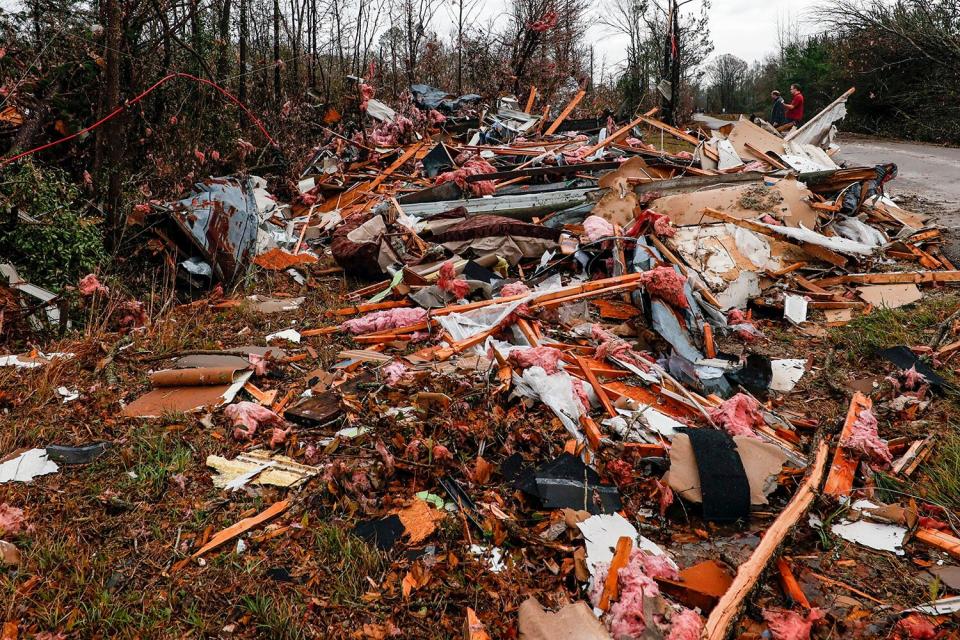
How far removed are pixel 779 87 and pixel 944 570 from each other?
30021 millimetres

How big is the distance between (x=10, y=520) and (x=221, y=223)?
3573 mm

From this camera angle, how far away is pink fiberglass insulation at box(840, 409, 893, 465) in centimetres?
284

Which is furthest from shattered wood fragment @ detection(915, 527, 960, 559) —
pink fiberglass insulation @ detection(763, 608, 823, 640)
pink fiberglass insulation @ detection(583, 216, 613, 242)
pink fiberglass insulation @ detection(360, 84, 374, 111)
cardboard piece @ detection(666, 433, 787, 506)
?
pink fiberglass insulation @ detection(360, 84, 374, 111)

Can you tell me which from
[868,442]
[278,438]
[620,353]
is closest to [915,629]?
[868,442]

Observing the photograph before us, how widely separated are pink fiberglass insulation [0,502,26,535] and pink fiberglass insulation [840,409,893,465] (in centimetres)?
386

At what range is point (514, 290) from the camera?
15.8ft

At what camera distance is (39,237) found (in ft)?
15.1

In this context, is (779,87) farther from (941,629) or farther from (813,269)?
(941,629)

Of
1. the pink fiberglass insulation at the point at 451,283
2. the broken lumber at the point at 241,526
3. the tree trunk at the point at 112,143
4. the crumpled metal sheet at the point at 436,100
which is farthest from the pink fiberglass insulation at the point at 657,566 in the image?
the crumpled metal sheet at the point at 436,100

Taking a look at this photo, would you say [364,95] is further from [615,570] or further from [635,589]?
[635,589]

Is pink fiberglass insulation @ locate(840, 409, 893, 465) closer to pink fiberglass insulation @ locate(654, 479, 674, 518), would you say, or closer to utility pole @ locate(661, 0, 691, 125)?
pink fiberglass insulation @ locate(654, 479, 674, 518)

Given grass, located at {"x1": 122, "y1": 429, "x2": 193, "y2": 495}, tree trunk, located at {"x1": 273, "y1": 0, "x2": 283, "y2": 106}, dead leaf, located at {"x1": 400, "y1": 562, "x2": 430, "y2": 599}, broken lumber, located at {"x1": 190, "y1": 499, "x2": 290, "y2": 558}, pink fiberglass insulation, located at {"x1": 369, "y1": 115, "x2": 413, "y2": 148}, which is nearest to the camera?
dead leaf, located at {"x1": 400, "y1": 562, "x2": 430, "y2": 599}

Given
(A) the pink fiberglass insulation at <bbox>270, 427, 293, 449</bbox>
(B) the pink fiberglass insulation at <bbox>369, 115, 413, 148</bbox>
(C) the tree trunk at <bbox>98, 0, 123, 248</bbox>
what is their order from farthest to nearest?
(B) the pink fiberglass insulation at <bbox>369, 115, 413, 148</bbox> → (C) the tree trunk at <bbox>98, 0, 123, 248</bbox> → (A) the pink fiberglass insulation at <bbox>270, 427, 293, 449</bbox>

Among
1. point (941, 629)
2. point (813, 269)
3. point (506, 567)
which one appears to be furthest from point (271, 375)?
point (813, 269)
